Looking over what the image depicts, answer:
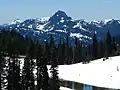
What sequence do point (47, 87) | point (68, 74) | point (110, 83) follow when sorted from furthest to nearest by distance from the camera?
point (68, 74) < point (110, 83) < point (47, 87)

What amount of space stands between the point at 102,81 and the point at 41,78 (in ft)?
91.0

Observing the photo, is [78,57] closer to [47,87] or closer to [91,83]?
[91,83]

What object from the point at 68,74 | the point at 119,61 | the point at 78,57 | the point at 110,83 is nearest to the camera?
the point at 110,83

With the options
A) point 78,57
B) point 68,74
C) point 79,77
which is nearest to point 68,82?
point 79,77

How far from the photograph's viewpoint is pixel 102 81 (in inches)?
3762

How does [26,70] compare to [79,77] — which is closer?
[26,70]

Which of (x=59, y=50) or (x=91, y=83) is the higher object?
(x=59, y=50)

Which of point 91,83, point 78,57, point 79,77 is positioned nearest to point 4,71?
point 91,83

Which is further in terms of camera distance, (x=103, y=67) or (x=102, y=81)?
(x=103, y=67)

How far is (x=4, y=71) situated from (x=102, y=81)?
3091cm

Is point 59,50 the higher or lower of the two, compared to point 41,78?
higher

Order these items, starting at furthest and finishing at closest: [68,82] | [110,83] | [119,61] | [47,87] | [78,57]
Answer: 1. [78,57]
2. [119,61]
3. [68,82]
4. [110,83]
5. [47,87]

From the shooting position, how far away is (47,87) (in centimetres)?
7038

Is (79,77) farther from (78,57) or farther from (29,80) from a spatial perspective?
(78,57)
